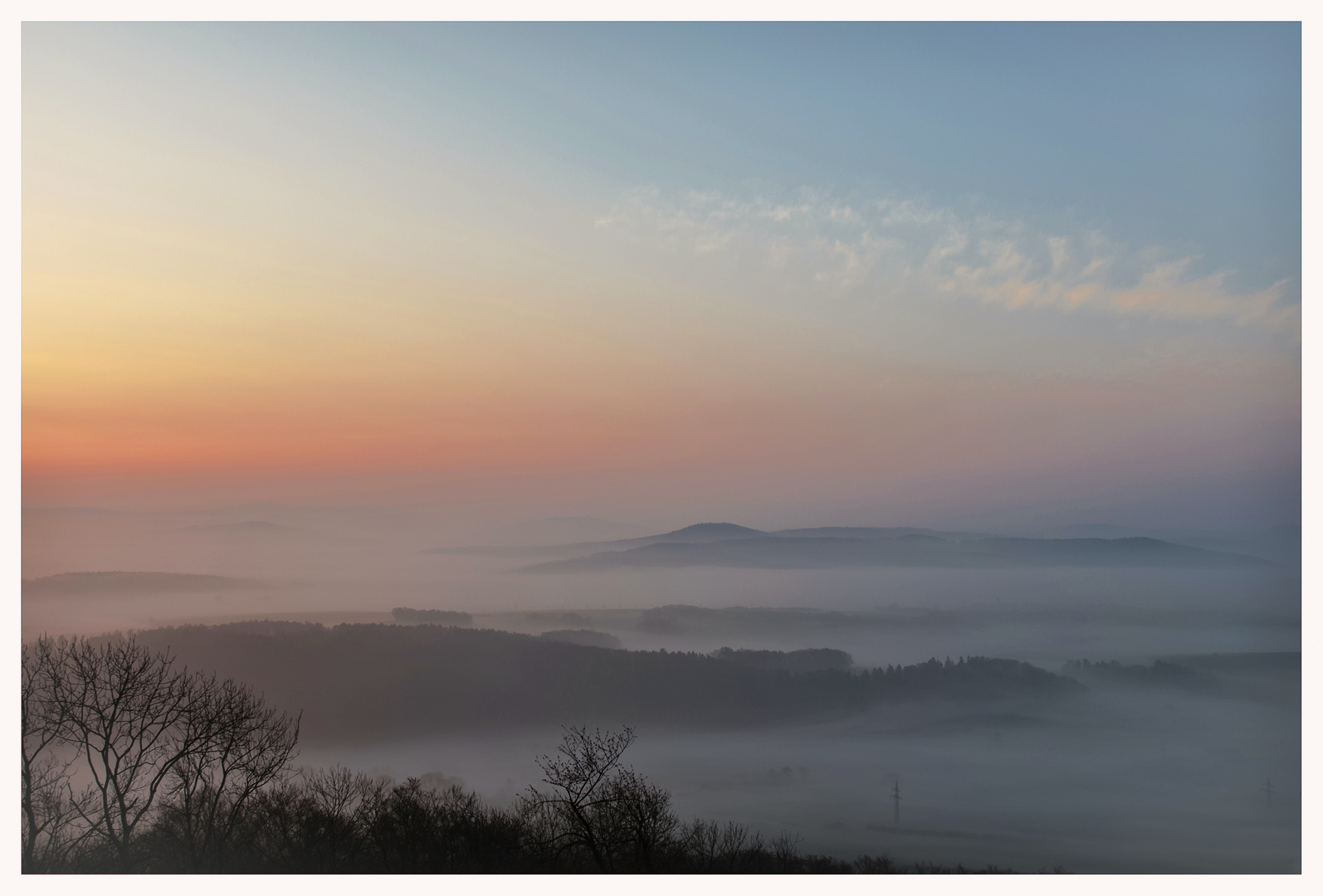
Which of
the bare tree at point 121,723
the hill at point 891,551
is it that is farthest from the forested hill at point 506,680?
the hill at point 891,551

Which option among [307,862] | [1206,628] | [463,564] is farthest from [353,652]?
[1206,628]

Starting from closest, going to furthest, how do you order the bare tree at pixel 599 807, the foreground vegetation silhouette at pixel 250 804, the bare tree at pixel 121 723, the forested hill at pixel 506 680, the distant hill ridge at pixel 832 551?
the foreground vegetation silhouette at pixel 250 804 → the bare tree at pixel 121 723 → the bare tree at pixel 599 807 → the forested hill at pixel 506 680 → the distant hill ridge at pixel 832 551

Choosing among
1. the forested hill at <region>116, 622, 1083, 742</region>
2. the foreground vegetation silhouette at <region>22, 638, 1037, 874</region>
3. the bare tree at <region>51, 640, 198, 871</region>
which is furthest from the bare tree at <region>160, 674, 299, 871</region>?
the forested hill at <region>116, 622, 1083, 742</region>

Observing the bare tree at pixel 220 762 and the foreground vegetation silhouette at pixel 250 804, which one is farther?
the bare tree at pixel 220 762

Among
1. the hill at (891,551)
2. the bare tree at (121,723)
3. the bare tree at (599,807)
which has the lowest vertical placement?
the bare tree at (599,807)

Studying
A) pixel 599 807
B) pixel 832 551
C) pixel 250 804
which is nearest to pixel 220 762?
pixel 250 804

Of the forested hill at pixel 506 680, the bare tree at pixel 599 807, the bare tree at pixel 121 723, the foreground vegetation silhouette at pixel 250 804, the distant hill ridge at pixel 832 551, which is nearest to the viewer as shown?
the foreground vegetation silhouette at pixel 250 804

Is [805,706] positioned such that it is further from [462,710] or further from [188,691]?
[188,691]

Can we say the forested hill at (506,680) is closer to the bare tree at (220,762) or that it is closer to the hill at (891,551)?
the bare tree at (220,762)
